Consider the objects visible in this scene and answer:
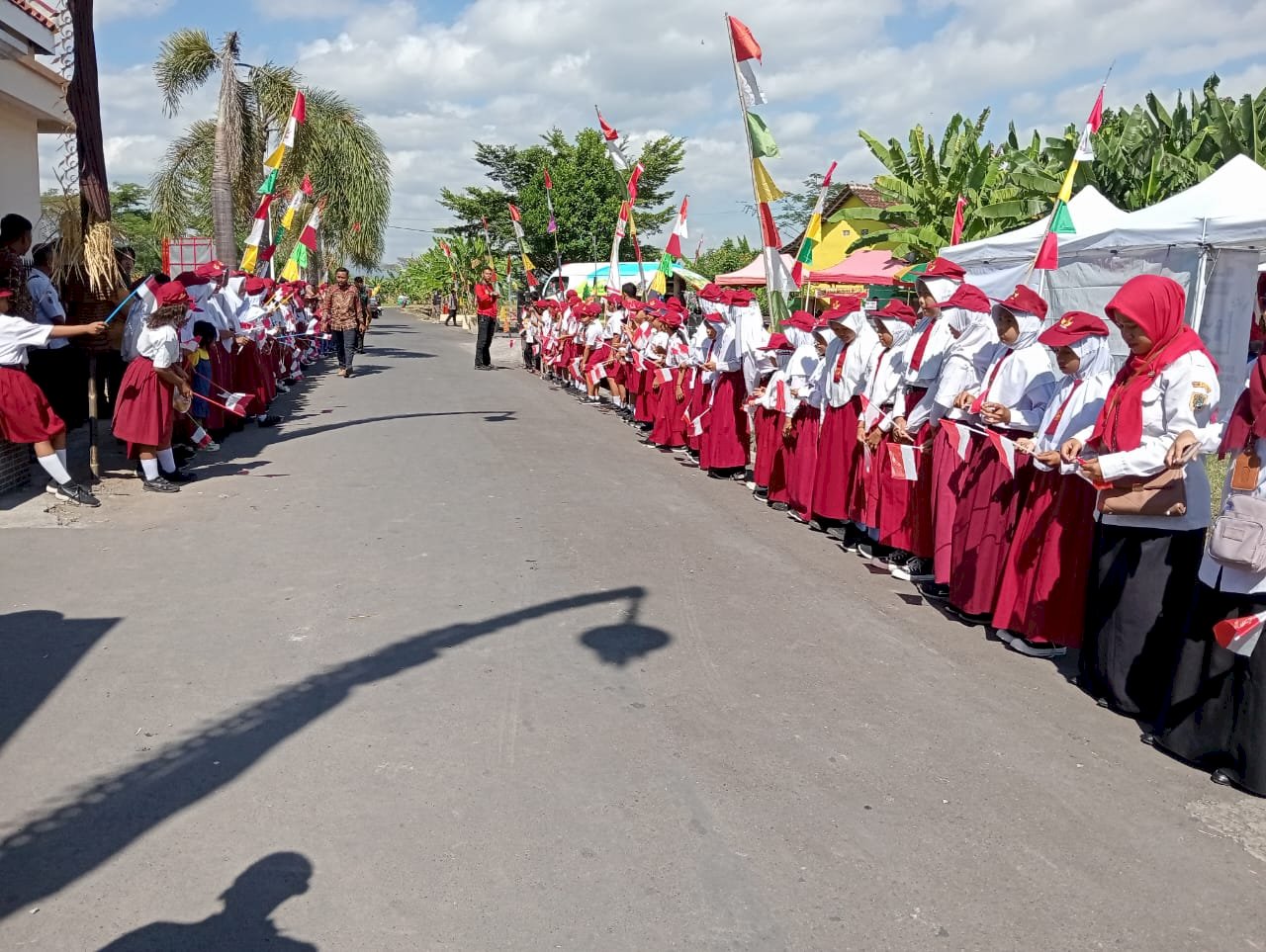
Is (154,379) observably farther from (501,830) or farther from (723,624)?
(501,830)

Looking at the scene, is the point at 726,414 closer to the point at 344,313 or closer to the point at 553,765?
the point at 553,765

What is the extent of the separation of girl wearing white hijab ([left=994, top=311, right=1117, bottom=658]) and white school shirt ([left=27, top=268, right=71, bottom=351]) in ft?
25.7

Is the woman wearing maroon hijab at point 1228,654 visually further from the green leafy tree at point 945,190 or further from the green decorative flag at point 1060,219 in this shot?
the green leafy tree at point 945,190

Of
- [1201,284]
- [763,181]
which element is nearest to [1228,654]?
[763,181]

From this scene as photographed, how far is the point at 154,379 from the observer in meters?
8.84

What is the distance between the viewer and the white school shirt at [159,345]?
8688 millimetres

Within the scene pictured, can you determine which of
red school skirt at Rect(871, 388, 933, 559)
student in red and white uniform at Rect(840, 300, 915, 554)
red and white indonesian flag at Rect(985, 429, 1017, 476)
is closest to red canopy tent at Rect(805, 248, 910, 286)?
student in red and white uniform at Rect(840, 300, 915, 554)

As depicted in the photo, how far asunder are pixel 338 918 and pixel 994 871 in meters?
2.04

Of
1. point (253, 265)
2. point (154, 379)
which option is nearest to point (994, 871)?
point (154, 379)

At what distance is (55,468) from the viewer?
8117 mm

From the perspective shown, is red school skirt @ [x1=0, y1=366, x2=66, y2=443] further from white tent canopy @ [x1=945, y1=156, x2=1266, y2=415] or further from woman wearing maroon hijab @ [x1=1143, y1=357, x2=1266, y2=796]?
white tent canopy @ [x1=945, y1=156, x2=1266, y2=415]

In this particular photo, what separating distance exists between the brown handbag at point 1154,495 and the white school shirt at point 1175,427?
0.15 feet

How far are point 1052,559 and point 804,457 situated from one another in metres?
3.23

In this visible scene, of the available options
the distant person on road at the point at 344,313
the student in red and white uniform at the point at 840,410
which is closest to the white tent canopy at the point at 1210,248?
the student in red and white uniform at the point at 840,410
